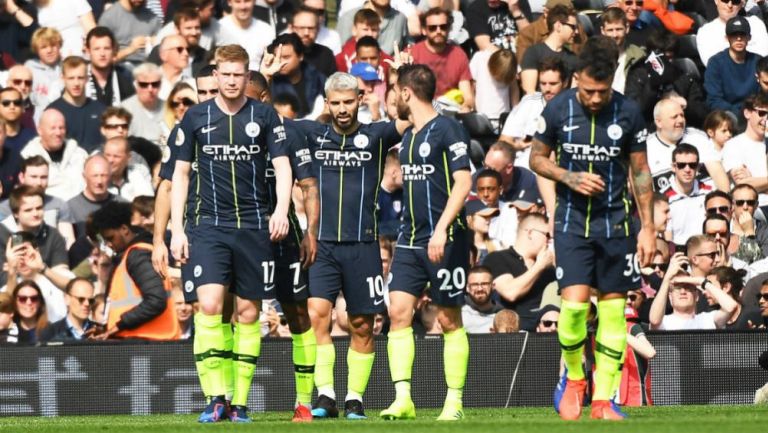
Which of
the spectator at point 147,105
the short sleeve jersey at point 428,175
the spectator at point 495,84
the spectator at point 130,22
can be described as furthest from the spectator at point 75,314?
the spectator at point 495,84

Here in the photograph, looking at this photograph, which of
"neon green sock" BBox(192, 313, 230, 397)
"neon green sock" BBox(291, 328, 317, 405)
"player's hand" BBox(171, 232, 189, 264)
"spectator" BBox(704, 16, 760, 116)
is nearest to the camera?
"player's hand" BBox(171, 232, 189, 264)

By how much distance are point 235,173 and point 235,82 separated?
623 millimetres

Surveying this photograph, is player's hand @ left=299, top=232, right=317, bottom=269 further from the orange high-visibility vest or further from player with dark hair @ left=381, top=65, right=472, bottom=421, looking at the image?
the orange high-visibility vest

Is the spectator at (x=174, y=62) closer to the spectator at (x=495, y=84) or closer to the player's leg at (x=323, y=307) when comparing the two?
the spectator at (x=495, y=84)

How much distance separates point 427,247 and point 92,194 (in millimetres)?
6847

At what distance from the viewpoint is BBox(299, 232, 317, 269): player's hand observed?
11.9 meters

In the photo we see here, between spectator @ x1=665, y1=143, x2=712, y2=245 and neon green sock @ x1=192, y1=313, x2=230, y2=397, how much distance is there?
24.4 feet

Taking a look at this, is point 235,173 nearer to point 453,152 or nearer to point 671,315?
point 453,152

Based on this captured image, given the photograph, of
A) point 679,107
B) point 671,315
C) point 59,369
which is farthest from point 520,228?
point 59,369

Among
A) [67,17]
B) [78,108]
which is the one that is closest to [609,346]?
[78,108]

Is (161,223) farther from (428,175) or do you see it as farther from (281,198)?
(428,175)

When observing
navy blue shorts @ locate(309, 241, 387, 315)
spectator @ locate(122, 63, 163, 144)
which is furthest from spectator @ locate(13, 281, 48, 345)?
navy blue shorts @ locate(309, 241, 387, 315)

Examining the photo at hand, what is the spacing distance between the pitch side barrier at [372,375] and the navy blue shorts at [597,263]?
3441 mm

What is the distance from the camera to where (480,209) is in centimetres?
1736
